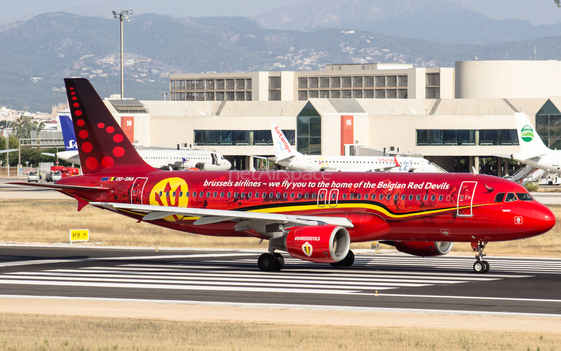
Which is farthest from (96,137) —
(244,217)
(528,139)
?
(528,139)

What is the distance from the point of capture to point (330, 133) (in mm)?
133500

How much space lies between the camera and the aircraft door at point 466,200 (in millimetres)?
30391

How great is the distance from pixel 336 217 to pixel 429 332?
42.2ft

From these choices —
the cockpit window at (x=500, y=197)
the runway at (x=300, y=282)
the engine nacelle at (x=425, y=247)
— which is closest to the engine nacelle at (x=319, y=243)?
the runway at (x=300, y=282)

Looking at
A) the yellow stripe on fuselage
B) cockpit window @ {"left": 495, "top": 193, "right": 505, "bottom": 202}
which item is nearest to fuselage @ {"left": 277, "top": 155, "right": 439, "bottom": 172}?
the yellow stripe on fuselage

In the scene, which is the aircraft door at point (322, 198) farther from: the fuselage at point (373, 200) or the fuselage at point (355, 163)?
the fuselage at point (355, 163)

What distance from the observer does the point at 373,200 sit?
31578mm

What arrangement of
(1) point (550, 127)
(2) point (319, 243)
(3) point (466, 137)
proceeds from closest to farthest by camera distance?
1. (2) point (319, 243)
2. (1) point (550, 127)
3. (3) point (466, 137)

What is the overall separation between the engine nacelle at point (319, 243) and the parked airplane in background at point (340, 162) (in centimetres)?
7063

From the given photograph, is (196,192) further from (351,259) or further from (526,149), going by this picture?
(526,149)

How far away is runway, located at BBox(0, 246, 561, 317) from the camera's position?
24.2 m

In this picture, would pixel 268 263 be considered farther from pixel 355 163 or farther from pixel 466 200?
pixel 355 163

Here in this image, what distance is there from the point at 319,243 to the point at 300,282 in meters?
1.68

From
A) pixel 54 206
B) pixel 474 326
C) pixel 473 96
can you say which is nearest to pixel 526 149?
pixel 54 206
